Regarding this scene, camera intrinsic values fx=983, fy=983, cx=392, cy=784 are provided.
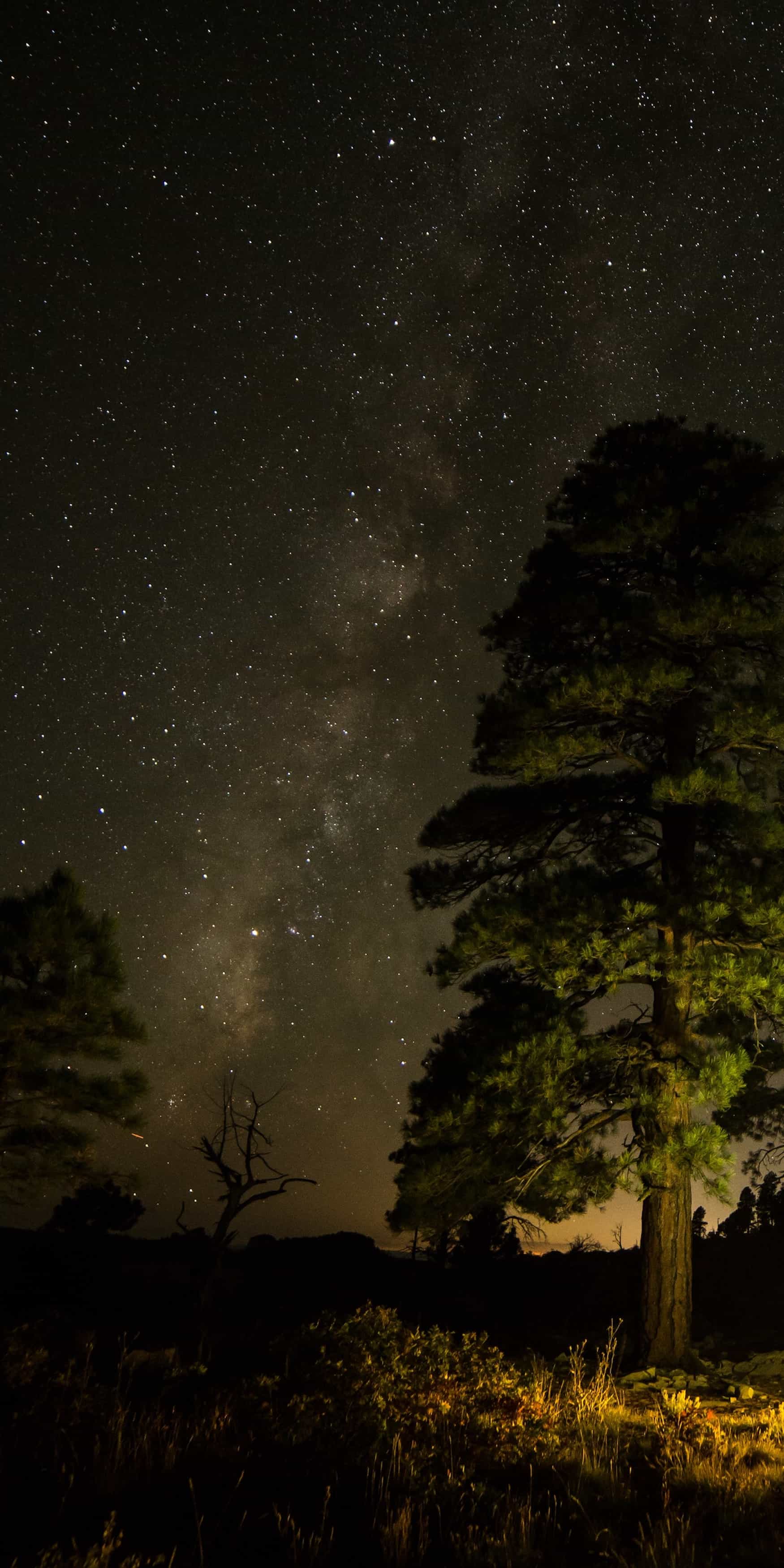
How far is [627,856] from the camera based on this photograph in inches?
474

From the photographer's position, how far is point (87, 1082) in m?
16.2

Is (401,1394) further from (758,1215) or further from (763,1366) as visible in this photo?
(758,1215)

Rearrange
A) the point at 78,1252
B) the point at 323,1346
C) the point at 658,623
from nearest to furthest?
the point at 323,1346
the point at 658,623
the point at 78,1252

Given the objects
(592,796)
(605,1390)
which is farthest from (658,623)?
(605,1390)

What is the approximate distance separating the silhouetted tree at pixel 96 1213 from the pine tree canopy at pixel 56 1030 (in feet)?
38.1

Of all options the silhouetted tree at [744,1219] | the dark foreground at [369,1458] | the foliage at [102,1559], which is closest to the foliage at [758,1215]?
the silhouetted tree at [744,1219]

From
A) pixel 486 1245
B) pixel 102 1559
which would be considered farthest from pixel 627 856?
pixel 486 1245

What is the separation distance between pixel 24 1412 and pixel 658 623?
863 centimetres

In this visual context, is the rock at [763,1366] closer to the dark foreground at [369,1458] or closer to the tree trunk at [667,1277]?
the tree trunk at [667,1277]

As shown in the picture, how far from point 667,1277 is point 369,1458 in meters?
4.91

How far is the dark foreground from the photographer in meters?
4.45

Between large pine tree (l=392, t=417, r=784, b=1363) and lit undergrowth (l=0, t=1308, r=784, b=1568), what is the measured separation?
2.09 meters

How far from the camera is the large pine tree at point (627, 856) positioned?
9.53m

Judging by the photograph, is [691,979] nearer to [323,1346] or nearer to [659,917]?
[659,917]
